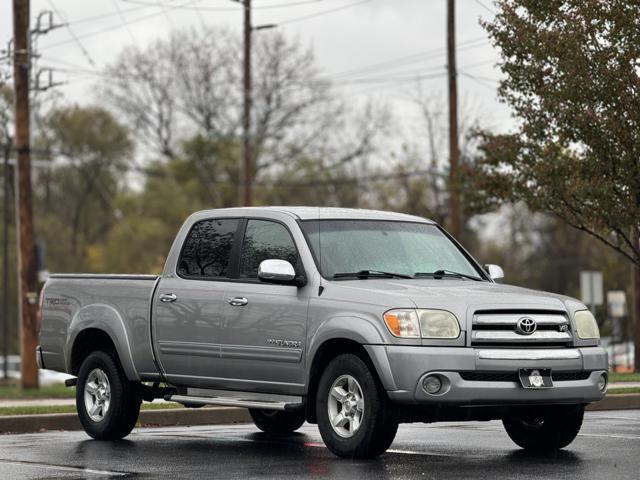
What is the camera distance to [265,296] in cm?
1200

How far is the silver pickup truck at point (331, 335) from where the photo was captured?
10.8 metres

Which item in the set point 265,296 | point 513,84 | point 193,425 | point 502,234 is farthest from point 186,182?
point 265,296

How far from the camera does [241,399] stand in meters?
12.2

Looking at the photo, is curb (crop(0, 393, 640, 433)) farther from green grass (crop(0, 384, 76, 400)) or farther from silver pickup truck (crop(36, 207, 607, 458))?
green grass (crop(0, 384, 76, 400))

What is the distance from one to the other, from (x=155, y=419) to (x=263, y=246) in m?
4.32

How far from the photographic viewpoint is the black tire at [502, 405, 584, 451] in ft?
39.0

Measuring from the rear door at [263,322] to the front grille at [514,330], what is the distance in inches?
60.0

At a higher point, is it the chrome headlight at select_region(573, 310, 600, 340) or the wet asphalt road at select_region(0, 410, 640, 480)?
the chrome headlight at select_region(573, 310, 600, 340)

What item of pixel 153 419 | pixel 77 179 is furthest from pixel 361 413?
pixel 77 179

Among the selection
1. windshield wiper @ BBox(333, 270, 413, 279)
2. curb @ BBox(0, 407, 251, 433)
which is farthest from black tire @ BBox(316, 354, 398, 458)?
curb @ BBox(0, 407, 251, 433)

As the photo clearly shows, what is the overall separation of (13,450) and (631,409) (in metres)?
8.98

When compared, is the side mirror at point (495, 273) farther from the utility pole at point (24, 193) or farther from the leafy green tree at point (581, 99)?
the utility pole at point (24, 193)

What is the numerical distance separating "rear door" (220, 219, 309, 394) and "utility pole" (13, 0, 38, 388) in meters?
18.3

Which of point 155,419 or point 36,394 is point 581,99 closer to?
point 155,419
